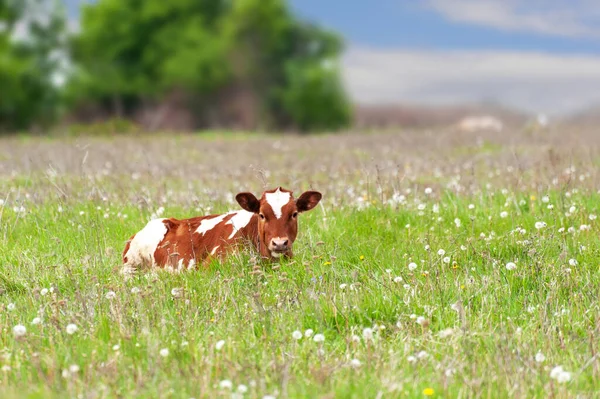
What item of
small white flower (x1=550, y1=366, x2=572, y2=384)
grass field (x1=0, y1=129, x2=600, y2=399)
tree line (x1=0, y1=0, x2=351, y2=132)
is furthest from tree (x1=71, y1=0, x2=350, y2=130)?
small white flower (x1=550, y1=366, x2=572, y2=384)

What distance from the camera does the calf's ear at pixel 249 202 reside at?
7.45m

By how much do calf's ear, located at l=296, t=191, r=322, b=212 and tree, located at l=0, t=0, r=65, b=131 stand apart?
46.6m

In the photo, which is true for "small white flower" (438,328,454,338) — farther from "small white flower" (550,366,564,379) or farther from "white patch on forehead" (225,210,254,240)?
"white patch on forehead" (225,210,254,240)

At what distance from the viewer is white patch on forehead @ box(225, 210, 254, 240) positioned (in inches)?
315

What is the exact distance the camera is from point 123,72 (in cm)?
6253

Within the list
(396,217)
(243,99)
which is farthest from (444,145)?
(243,99)

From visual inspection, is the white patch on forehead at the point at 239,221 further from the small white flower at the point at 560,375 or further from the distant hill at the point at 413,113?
the distant hill at the point at 413,113

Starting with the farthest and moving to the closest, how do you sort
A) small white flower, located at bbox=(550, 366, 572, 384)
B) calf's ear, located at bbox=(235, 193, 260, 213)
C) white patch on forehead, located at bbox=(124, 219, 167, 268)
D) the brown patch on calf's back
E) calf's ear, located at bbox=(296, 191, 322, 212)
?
1. white patch on forehead, located at bbox=(124, 219, 167, 268)
2. the brown patch on calf's back
3. calf's ear, located at bbox=(296, 191, 322, 212)
4. calf's ear, located at bbox=(235, 193, 260, 213)
5. small white flower, located at bbox=(550, 366, 572, 384)

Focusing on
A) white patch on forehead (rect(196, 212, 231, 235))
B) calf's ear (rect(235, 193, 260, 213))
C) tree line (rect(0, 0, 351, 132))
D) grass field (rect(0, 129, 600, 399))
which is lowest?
grass field (rect(0, 129, 600, 399))

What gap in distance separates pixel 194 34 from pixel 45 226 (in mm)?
53953

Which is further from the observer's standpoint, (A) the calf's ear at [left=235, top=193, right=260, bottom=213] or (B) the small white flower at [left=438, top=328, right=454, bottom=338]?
(A) the calf's ear at [left=235, top=193, right=260, bottom=213]

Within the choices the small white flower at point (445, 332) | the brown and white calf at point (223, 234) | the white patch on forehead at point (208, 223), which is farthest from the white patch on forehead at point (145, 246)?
the small white flower at point (445, 332)

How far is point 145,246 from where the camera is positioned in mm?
8250

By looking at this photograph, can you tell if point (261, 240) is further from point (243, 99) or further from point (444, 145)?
point (243, 99)
